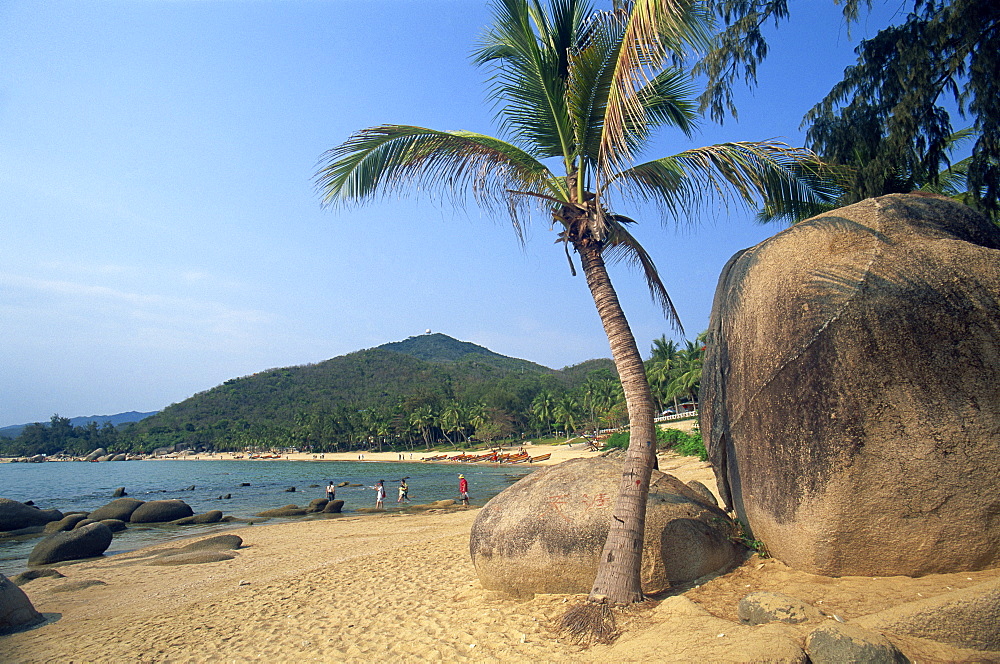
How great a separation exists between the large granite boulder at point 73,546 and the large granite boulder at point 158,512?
8.14m

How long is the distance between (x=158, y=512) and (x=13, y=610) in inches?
742

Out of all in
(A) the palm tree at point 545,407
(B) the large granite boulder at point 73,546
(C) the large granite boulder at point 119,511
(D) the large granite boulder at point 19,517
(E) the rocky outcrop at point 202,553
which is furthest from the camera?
(A) the palm tree at point 545,407

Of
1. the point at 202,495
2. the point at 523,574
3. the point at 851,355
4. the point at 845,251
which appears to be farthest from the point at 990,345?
the point at 202,495

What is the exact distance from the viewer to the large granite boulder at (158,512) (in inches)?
1043

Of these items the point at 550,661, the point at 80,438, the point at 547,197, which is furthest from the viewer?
the point at 80,438

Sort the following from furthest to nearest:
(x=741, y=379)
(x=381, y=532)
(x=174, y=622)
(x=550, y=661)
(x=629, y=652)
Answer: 1. (x=381, y=532)
2. (x=174, y=622)
3. (x=741, y=379)
4. (x=550, y=661)
5. (x=629, y=652)

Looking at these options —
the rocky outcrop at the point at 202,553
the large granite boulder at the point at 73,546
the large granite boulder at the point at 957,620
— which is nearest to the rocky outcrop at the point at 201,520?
the large granite boulder at the point at 73,546

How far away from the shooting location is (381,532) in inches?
743

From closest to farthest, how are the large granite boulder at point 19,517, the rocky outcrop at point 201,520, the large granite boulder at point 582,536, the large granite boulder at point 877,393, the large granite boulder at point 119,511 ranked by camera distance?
the large granite boulder at point 877,393, the large granite boulder at point 582,536, the large granite boulder at point 19,517, the rocky outcrop at point 201,520, the large granite boulder at point 119,511

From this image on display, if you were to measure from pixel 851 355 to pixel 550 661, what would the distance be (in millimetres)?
3968

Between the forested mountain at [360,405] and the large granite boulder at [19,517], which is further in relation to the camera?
the forested mountain at [360,405]

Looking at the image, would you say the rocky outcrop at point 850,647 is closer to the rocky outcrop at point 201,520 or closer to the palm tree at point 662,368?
the rocky outcrop at point 201,520

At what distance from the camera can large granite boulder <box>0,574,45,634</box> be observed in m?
9.57

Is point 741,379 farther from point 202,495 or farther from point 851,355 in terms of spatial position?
point 202,495
